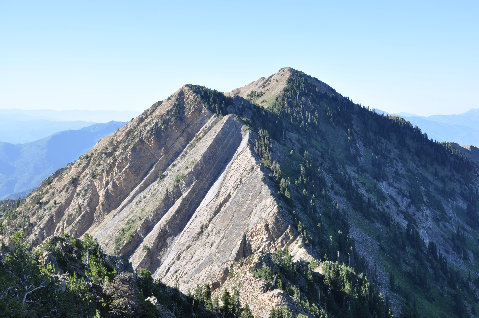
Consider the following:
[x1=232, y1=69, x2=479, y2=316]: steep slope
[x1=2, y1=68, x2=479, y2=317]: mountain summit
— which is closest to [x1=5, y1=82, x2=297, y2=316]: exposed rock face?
[x1=2, y1=68, x2=479, y2=317]: mountain summit

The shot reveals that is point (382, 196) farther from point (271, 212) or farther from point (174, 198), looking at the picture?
point (174, 198)

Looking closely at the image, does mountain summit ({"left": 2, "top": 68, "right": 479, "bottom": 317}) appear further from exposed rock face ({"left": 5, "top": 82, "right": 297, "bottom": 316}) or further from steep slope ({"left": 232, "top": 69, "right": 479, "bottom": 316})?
steep slope ({"left": 232, "top": 69, "right": 479, "bottom": 316})

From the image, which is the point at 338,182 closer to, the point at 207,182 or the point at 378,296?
the point at 207,182

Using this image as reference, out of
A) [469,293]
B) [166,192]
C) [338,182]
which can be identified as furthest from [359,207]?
[166,192]

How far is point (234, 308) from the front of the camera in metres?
53.7

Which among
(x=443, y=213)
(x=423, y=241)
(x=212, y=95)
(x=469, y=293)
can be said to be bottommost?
(x=469, y=293)

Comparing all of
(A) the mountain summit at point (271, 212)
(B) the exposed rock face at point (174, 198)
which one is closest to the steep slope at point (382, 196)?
(A) the mountain summit at point (271, 212)

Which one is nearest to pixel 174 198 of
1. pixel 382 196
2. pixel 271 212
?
pixel 271 212

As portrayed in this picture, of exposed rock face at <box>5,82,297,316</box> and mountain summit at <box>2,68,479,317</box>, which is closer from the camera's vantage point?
mountain summit at <box>2,68,479,317</box>

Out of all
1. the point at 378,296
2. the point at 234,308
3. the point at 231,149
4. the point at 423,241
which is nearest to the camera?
the point at 234,308

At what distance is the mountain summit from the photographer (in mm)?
69250

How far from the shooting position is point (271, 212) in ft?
261

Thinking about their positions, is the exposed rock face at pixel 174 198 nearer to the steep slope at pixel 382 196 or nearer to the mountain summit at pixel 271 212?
the mountain summit at pixel 271 212

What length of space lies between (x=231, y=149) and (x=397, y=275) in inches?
2100
